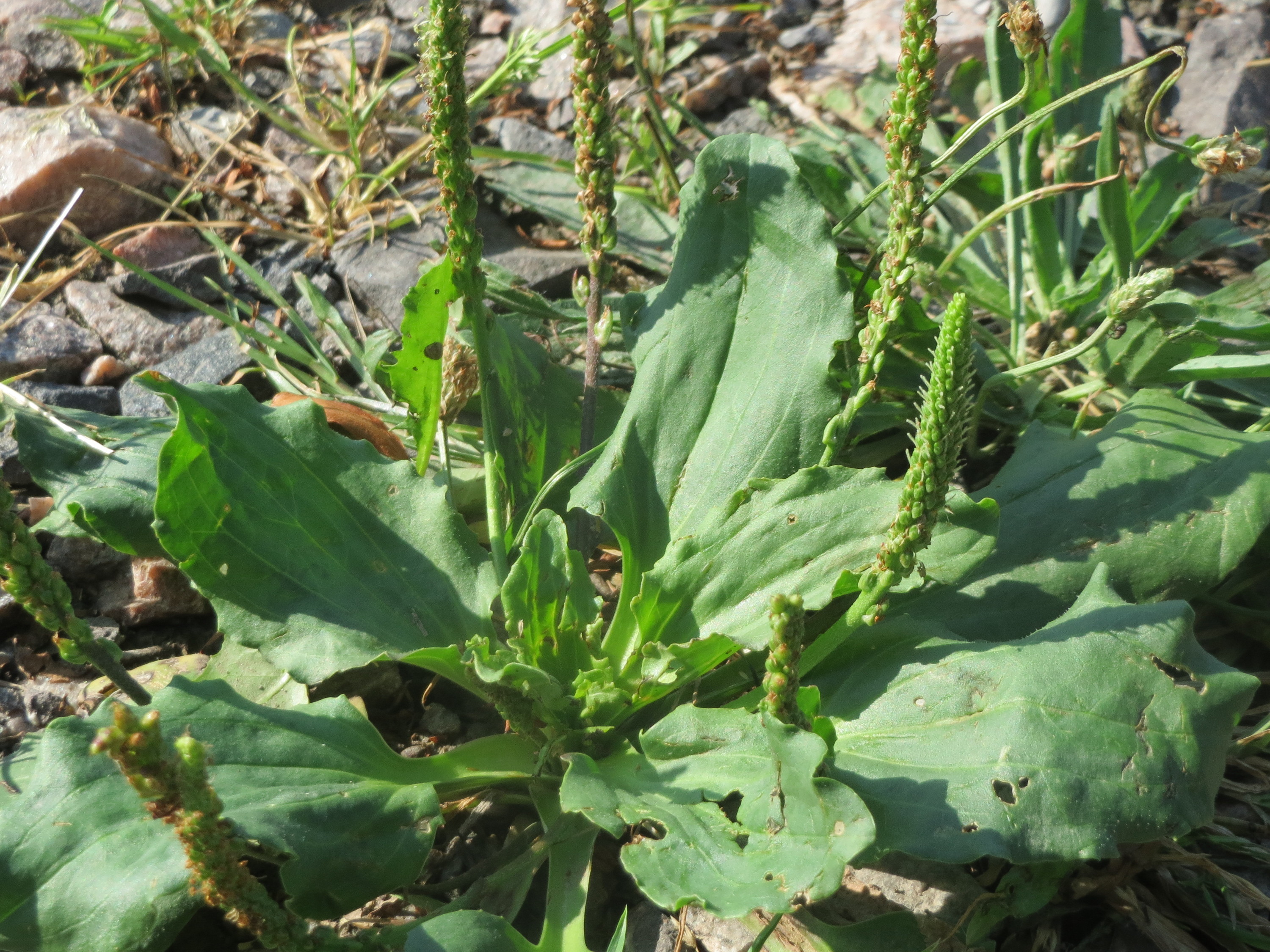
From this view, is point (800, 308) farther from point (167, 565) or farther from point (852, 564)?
point (167, 565)

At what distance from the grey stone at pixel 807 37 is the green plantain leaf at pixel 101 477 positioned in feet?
10.7

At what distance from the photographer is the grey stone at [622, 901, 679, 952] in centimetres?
210

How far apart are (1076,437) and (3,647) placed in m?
2.73

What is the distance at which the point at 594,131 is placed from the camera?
2021 millimetres

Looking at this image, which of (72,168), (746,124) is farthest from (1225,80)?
(72,168)

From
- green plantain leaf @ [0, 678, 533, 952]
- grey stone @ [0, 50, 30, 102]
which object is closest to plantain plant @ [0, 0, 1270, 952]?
green plantain leaf @ [0, 678, 533, 952]

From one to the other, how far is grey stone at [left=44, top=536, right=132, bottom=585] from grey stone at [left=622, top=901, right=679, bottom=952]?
1.62 meters

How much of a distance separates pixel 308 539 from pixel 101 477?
517mm

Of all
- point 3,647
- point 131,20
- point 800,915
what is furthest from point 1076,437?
point 131,20

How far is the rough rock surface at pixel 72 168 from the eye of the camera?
3588 mm

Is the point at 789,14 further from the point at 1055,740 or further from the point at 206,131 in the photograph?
the point at 1055,740

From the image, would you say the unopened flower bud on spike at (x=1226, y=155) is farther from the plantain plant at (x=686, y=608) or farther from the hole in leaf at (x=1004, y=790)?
the hole in leaf at (x=1004, y=790)

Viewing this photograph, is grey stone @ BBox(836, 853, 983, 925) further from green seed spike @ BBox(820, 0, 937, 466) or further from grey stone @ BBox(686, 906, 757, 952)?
green seed spike @ BBox(820, 0, 937, 466)

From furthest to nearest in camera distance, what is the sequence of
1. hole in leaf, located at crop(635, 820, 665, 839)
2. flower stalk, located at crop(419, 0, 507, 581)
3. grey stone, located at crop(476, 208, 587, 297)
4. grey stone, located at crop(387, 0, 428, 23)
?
grey stone, located at crop(387, 0, 428, 23)
grey stone, located at crop(476, 208, 587, 297)
hole in leaf, located at crop(635, 820, 665, 839)
flower stalk, located at crop(419, 0, 507, 581)
